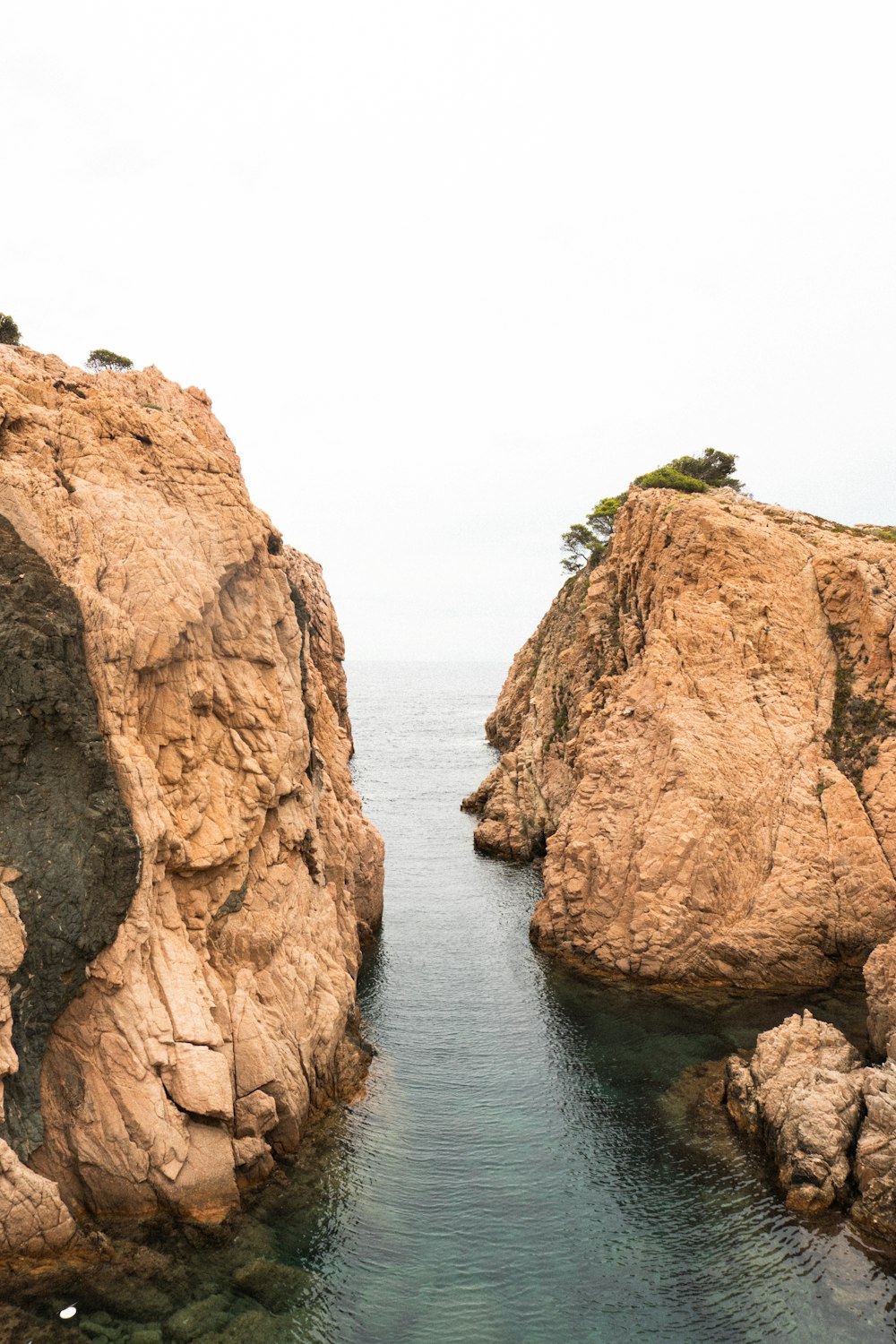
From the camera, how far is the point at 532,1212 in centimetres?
2262

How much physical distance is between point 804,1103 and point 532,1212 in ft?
27.3

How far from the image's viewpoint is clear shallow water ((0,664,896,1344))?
18.7 metres

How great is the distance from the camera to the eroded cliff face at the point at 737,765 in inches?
1416

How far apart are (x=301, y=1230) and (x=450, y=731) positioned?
12864 centimetres

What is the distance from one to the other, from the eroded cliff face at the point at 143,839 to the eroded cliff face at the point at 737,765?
50.9ft

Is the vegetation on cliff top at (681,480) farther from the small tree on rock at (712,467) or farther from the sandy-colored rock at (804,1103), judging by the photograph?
the sandy-colored rock at (804,1103)

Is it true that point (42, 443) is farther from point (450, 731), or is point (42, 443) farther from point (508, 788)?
point (450, 731)

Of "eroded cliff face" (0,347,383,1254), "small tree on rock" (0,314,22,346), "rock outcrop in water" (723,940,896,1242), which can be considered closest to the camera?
"eroded cliff face" (0,347,383,1254)

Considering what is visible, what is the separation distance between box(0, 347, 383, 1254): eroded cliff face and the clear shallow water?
7.31 ft

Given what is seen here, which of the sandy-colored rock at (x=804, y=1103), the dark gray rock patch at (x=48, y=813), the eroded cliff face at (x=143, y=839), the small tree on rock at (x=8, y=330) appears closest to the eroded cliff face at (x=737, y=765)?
the sandy-colored rock at (x=804, y=1103)

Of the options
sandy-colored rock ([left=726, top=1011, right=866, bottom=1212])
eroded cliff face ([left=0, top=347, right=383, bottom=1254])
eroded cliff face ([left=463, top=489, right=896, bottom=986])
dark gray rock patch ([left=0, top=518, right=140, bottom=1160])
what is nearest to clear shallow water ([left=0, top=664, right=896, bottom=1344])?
sandy-colored rock ([left=726, top=1011, right=866, bottom=1212])

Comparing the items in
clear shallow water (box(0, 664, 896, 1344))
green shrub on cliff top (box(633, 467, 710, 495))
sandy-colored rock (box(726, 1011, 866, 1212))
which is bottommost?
clear shallow water (box(0, 664, 896, 1344))

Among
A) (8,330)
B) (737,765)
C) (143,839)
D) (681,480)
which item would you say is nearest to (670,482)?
(681,480)

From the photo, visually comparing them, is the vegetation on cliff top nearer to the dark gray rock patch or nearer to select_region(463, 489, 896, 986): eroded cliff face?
select_region(463, 489, 896, 986): eroded cliff face
